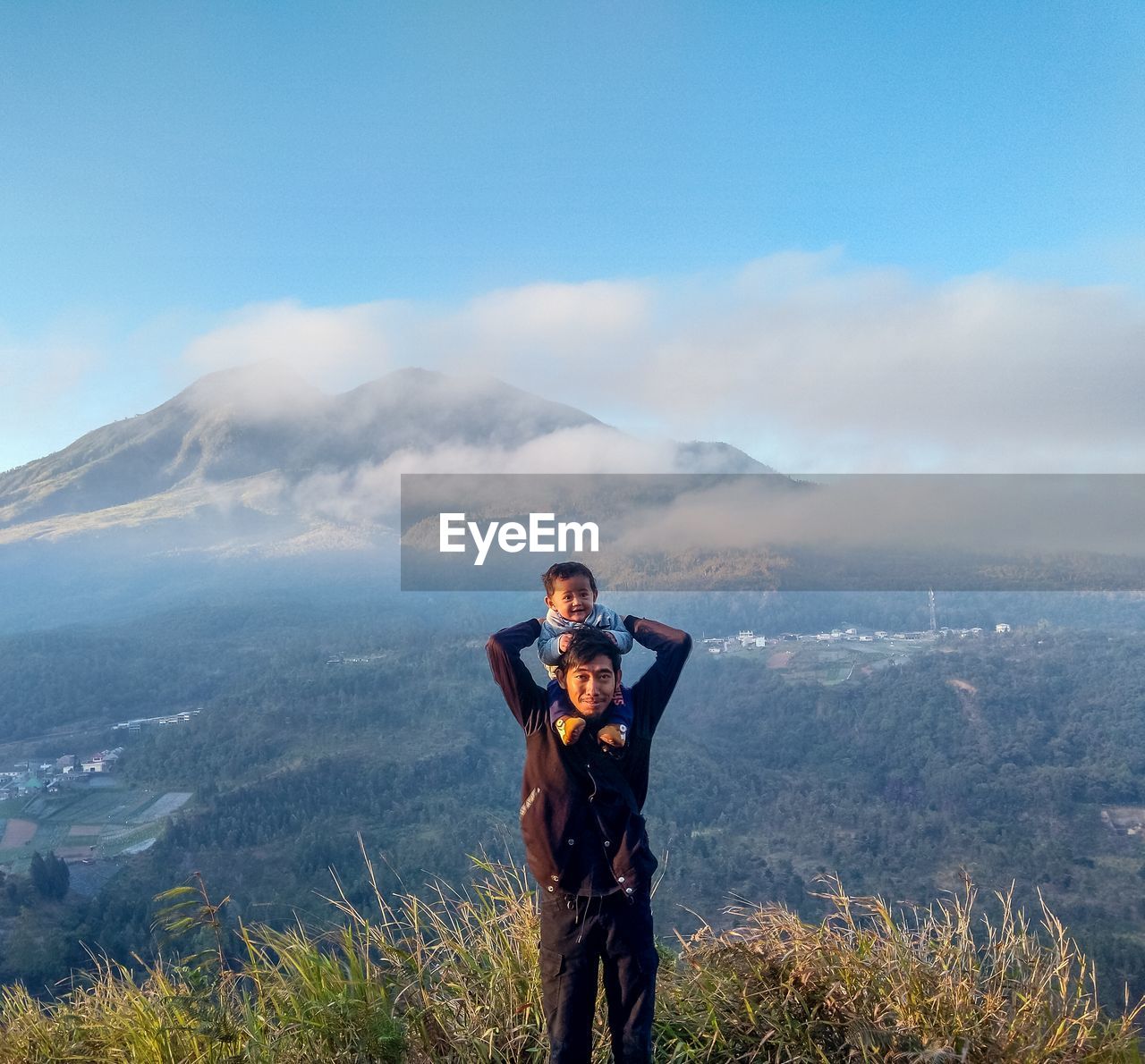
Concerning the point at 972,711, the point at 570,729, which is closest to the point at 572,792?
the point at 570,729

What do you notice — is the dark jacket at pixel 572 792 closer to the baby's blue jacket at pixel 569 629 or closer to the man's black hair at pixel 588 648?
the baby's blue jacket at pixel 569 629

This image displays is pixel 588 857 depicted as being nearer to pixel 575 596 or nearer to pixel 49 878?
pixel 575 596

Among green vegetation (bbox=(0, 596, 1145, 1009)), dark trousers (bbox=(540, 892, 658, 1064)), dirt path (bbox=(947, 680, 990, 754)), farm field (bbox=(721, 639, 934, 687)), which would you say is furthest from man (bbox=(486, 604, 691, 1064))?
farm field (bbox=(721, 639, 934, 687))

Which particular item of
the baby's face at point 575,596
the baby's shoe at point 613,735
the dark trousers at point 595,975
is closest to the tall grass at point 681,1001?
the dark trousers at point 595,975

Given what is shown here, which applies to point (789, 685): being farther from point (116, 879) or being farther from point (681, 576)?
point (116, 879)

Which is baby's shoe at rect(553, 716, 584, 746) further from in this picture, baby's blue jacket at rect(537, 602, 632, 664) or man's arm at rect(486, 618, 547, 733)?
baby's blue jacket at rect(537, 602, 632, 664)

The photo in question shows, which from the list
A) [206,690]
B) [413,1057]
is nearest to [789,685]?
[206,690]
